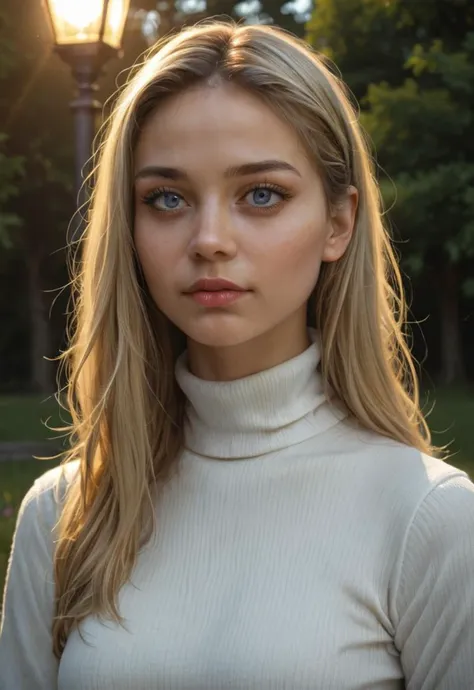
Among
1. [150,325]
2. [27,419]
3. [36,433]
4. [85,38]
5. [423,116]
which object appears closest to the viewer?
[150,325]

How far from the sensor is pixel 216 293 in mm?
2451

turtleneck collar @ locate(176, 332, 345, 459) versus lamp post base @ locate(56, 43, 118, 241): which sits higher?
lamp post base @ locate(56, 43, 118, 241)

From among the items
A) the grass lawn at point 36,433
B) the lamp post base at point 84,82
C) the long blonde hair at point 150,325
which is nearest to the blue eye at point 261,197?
the long blonde hair at point 150,325

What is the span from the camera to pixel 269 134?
2457mm

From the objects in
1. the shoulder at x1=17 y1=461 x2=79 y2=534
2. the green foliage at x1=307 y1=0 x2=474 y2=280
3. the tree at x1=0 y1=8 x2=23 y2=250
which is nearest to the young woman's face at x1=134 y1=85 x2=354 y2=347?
the shoulder at x1=17 y1=461 x2=79 y2=534

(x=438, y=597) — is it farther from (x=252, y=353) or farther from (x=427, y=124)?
(x=427, y=124)

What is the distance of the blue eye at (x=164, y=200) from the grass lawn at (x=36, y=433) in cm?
263

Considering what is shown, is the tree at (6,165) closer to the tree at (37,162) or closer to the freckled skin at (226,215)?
the tree at (37,162)

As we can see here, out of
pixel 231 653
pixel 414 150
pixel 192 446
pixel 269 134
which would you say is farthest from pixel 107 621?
pixel 414 150

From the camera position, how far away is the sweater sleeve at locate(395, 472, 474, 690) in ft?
7.47

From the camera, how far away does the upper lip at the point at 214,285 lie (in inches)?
95.9

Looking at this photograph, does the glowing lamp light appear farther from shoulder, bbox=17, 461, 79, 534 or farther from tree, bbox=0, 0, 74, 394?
tree, bbox=0, 0, 74, 394

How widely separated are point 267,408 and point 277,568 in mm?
362

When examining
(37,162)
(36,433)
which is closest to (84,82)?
(36,433)
